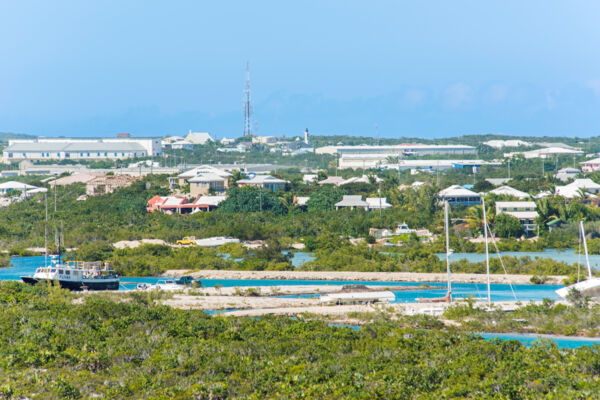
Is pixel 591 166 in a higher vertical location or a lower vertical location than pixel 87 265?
higher

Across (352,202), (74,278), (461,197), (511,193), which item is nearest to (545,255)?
(461,197)

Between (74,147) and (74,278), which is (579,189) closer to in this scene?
(74,278)

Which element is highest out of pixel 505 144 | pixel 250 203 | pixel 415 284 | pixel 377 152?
pixel 505 144

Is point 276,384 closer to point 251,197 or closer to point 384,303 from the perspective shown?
point 384,303

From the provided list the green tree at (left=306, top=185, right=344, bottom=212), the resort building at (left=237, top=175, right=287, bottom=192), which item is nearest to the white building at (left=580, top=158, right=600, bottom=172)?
the resort building at (left=237, top=175, right=287, bottom=192)

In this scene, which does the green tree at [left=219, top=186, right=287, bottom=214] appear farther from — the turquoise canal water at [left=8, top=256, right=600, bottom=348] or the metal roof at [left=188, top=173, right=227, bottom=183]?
the turquoise canal water at [left=8, top=256, right=600, bottom=348]

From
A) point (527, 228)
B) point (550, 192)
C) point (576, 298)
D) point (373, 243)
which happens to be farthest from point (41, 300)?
point (550, 192)

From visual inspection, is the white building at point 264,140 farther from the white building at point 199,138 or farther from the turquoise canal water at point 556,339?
the turquoise canal water at point 556,339

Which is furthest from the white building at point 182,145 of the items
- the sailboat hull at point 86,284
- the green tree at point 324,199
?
the sailboat hull at point 86,284
